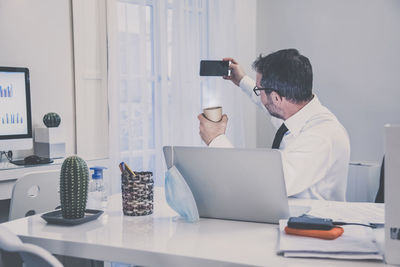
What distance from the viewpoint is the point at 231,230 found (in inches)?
50.6

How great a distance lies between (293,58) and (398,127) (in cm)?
119

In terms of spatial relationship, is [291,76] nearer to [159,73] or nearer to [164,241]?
[164,241]

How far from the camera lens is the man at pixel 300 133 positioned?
1.83 m

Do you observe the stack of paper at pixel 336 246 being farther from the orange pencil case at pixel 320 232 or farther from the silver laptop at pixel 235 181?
the silver laptop at pixel 235 181

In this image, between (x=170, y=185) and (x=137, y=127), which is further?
(x=137, y=127)

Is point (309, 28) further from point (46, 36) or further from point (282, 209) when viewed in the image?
point (282, 209)

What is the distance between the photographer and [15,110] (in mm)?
2750

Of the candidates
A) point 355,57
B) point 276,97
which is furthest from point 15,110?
point 355,57

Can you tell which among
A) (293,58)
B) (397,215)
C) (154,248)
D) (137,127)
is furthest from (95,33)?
(397,215)

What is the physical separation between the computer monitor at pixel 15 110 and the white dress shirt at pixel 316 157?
147 cm

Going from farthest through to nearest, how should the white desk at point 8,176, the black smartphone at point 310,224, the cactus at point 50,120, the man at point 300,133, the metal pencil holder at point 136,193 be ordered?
the cactus at point 50,120
the white desk at point 8,176
the man at point 300,133
the metal pencil holder at point 136,193
the black smartphone at point 310,224

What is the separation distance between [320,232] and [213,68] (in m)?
1.29

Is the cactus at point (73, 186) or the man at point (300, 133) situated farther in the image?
the man at point (300, 133)

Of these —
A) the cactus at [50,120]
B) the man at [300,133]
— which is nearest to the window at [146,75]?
the cactus at [50,120]
